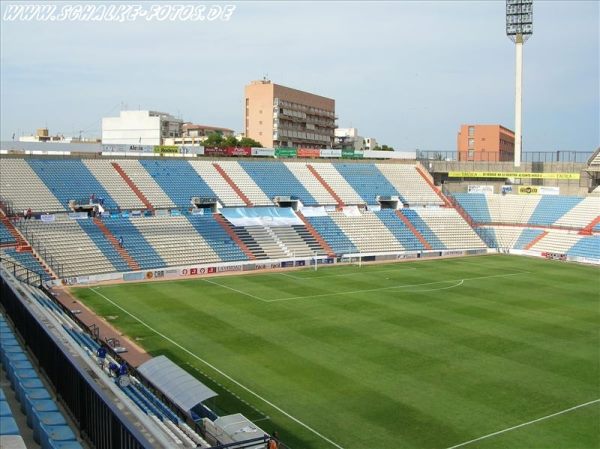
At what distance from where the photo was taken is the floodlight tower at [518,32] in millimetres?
67000

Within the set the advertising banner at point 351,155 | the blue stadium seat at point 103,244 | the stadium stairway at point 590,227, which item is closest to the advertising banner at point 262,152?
the advertising banner at point 351,155

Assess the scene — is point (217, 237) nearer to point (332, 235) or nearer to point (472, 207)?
point (332, 235)

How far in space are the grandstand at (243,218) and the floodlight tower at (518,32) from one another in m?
8.43

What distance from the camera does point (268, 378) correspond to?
23219 mm

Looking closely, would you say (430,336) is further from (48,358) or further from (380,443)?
(48,358)

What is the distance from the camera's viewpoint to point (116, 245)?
4725 cm

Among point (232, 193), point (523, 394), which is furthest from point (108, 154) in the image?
point (523, 394)

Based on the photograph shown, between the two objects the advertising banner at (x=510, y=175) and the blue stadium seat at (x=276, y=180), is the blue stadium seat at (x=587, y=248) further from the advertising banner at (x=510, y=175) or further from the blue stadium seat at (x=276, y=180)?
the blue stadium seat at (x=276, y=180)

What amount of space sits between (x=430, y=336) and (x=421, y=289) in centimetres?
1212

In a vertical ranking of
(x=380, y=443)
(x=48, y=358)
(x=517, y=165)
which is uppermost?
(x=517, y=165)

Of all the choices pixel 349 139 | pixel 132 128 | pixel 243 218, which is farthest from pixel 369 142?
pixel 243 218

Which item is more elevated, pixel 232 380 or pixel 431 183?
pixel 431 183

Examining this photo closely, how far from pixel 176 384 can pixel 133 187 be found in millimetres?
39517

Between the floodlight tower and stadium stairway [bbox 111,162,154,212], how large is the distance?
39.9 meters
